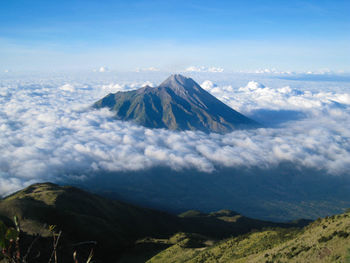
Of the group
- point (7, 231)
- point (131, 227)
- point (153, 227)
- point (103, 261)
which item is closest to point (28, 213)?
point (103, 261)

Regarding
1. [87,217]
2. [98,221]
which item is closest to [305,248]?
[98,221]

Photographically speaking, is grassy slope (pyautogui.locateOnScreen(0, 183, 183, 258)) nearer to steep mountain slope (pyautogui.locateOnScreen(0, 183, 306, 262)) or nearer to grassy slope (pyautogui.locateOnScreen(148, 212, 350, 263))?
steep mountain slope (pyautogui.locateOnScreen(0, 183, 306, 262))

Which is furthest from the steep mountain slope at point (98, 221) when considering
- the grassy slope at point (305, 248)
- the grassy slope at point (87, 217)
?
the grassy slope at point (305, 248)

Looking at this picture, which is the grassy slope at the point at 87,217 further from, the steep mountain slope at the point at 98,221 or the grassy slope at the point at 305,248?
the grassy slope at the point at 305,248

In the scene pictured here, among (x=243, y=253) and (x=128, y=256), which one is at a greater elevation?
(x=243, y=253)

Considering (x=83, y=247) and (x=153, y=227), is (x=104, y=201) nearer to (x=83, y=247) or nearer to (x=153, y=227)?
(x=153, y=227)

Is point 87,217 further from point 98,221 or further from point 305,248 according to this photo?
point 305,248

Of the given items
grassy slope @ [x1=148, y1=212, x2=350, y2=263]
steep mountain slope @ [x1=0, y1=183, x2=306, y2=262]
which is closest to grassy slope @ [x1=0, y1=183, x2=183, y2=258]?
steep mountain slope @ [x1=0, y1=183, x2=306, y2=262]

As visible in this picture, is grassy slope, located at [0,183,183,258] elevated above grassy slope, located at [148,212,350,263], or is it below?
below

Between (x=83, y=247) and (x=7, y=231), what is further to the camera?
(x=83, y=247)
